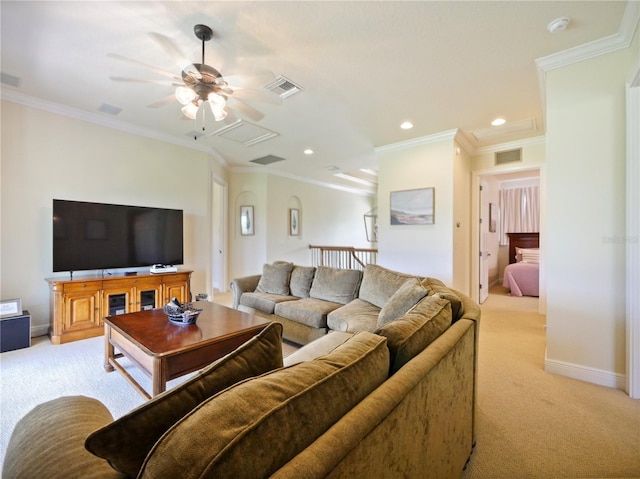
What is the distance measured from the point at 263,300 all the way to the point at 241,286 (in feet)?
1.83

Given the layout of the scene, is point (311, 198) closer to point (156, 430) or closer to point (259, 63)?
point (259, 63)

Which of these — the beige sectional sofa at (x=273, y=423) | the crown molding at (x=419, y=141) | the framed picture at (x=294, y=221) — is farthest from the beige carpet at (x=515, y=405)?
the framed picture at (x=294, y=221)

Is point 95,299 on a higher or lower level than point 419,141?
lower

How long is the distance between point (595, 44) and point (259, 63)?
2772 mm

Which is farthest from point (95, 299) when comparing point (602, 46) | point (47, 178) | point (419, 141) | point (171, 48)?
point (602, 46)

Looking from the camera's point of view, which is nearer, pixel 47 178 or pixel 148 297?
pixel 47 178

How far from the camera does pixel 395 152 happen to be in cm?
473

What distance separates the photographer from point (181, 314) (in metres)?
2.28

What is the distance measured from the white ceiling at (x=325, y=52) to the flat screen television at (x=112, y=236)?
1.22 meters

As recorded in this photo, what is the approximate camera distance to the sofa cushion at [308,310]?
290cm

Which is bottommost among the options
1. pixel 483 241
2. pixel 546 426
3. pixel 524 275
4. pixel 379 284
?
pixel 546 426

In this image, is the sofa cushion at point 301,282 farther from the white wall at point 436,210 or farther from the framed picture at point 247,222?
the framed picture at point 247,222

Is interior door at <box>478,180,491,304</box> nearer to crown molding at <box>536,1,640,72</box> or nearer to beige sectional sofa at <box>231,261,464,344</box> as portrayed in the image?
crown molding at <box>536,1,640,72</box>

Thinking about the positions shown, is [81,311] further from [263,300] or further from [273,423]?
[273,423]
